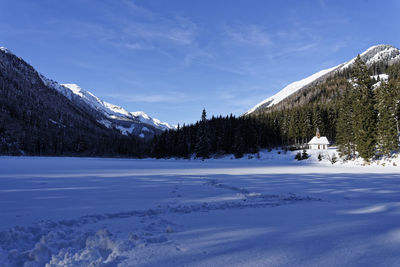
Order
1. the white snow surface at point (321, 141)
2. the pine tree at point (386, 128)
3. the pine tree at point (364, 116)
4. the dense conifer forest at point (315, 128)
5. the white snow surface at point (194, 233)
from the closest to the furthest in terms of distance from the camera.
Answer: the white snow surface at point (194, 233), the pine tree at point (386, 128), the pine tree at point (364, 116), the dense conifer forest at point (315, 128), the white snow surface at point (321, 141)

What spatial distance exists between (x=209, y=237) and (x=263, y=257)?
1.25 metres

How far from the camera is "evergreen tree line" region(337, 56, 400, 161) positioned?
36938mm

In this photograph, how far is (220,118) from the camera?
86938 millimetres

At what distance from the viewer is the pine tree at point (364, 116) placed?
3850 centimetres

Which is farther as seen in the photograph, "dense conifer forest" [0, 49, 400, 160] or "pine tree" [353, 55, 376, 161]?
"dense conifer forest" [0, 49, 400, 160]

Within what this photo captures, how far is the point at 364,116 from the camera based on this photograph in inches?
1572

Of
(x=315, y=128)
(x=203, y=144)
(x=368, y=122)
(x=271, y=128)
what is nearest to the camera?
(x=368, y=122)

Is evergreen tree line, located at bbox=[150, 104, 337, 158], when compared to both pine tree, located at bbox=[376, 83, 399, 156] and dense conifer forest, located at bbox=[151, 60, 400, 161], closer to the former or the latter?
dense conifer forest, located at bbox=[151, 60, 400, 161]

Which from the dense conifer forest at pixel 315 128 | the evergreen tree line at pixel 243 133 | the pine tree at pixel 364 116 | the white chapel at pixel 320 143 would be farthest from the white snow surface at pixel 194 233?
the white chapel at pixel 320 143

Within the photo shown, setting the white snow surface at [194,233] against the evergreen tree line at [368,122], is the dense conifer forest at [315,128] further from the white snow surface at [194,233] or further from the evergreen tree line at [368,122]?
the white snow surface at [194,233]

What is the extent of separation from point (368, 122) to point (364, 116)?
124 centimetres

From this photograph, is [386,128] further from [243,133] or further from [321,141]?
[243,133]

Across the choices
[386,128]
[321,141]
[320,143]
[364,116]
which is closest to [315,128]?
[321,141]

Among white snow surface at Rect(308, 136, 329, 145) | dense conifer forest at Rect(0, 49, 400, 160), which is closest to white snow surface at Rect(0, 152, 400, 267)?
dense conifer forest at Rect(0, 49, 400, 160)
